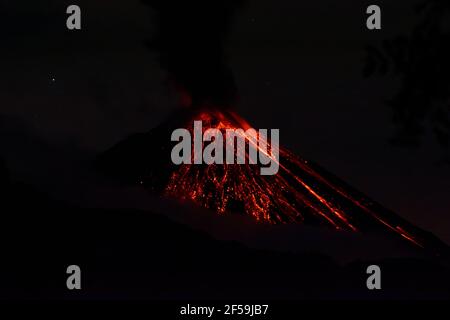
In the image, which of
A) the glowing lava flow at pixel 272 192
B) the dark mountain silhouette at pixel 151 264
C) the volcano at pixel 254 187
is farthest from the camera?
the volcano at pixel 254 187

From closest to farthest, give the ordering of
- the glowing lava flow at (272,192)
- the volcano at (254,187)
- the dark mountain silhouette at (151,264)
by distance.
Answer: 1. the dark mountain silhouette at (151,264)
2. the glowing lava flow at (272,192)
3. the volcano at (254,187)

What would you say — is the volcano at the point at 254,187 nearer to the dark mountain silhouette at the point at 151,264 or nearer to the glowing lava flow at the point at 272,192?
the glowing lava flow at the point at 272,192

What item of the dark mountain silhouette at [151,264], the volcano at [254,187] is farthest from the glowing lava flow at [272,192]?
the dark mountain silhouette at [151,264]

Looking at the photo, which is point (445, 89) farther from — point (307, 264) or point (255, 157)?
point (255, 157)

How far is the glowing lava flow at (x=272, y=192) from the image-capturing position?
128 ft

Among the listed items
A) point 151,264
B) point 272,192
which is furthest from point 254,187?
point 151,264

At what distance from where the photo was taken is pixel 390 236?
41062 mm

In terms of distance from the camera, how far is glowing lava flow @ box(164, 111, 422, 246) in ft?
128

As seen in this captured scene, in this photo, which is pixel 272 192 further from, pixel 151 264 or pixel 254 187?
pixel 151 264

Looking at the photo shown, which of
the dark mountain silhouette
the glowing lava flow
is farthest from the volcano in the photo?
the dark mountain silhouette

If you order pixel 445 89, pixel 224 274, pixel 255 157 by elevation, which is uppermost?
pixel 255 157
